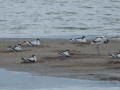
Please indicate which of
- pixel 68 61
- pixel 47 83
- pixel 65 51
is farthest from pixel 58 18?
pixel 47 83

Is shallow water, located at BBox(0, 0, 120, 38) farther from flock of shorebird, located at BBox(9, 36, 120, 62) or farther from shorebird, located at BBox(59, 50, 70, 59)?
shorebird, located at BBox(59, 50, 70, 59)

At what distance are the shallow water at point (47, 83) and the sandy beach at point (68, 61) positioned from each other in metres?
0.47

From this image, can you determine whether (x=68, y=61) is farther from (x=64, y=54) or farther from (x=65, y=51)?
(x=65, y=51)

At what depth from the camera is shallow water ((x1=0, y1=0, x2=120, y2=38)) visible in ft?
81.3

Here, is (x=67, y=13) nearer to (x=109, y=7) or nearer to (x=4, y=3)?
(x=109, y=7)

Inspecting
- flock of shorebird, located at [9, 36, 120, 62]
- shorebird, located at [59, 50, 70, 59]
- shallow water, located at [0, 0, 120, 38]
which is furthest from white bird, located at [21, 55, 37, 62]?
shallow water, located at [0, 0, 120, 38]

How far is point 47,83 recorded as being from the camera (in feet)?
47.5

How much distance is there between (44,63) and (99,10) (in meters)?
16.0

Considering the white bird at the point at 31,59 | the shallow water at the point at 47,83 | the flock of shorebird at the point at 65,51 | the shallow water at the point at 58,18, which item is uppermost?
the shallow water at the point at 47,83

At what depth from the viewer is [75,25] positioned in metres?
26.8

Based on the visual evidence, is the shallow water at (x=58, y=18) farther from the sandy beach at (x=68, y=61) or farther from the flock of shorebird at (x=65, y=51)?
the sandy beach at (x=68, y=61)

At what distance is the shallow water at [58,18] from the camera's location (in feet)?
81.3

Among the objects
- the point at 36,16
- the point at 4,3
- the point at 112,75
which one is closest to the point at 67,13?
the point at 36,16

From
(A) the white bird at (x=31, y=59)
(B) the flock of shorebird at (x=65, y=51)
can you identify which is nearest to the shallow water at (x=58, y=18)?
(B) the flock of shorebird at (x=65, y=51)
